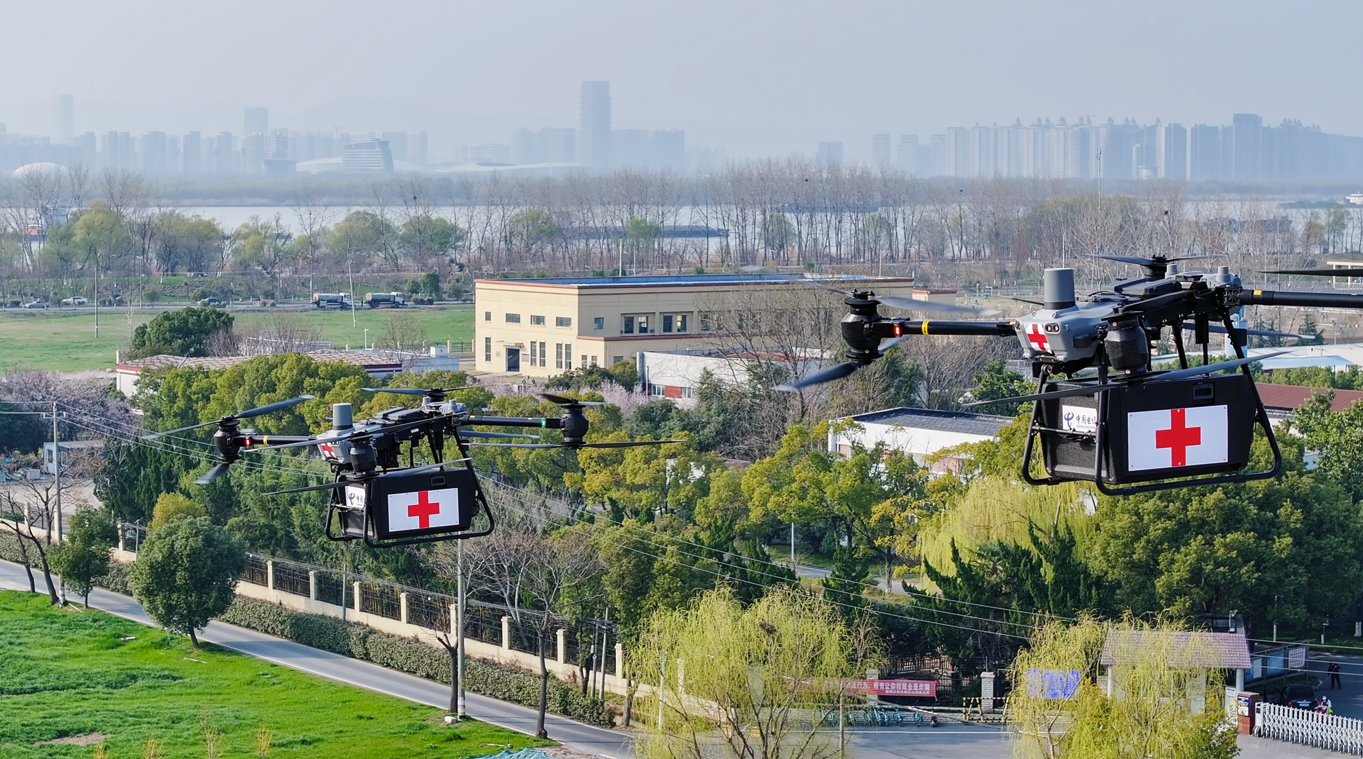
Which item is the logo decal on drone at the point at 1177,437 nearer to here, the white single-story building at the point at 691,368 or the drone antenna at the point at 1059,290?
the drone antenna at the point at 1059,290

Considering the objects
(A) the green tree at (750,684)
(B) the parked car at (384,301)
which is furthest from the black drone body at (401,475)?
(B) the parked car at (384,301)

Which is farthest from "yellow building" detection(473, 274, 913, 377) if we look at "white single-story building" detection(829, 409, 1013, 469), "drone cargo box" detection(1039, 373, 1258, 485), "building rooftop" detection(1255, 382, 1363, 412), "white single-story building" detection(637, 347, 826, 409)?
"drone cargo box" detection(1039, 373, 1258, 485)

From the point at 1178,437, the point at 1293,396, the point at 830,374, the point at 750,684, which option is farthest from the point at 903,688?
the point at 830,374

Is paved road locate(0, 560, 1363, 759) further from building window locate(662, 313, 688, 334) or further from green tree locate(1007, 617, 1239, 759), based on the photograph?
building window locate(662, 313, 688, 334)

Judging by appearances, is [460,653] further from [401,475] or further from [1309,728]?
[401,475]

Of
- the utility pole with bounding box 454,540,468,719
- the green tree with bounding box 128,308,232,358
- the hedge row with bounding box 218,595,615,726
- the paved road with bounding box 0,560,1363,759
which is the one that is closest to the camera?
the paved road with bounding box 0,560,1363,759

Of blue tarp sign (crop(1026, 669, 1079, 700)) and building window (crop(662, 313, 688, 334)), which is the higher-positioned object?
building window (crop(662, 313, 688, 334))

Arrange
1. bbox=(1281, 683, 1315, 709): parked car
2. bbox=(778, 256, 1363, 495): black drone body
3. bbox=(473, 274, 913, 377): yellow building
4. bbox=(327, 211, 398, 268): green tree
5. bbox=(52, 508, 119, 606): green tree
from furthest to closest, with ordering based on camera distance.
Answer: bbox=(327, 211, 398, 268): green tree → bbox=(473, 274, 913, 377): yellow building → bbox=(52, 508, 119, 606): green tree → bbox=(1281, 683, 1315, 709): parked car → bbox=(778, 256, 1363, 495): black drone body
